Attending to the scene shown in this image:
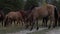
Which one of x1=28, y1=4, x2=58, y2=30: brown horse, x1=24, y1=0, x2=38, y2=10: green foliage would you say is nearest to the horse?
x1=28, y1=4, x2=58, y2=30: brown horse

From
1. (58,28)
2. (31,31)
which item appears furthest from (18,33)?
(58,28)

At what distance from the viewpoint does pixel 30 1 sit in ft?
6.18

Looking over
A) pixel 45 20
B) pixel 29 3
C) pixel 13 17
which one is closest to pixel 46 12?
pixel 45 20

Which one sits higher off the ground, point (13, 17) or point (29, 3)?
point (29, 3)

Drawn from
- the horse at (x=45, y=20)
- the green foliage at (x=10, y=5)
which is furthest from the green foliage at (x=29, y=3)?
the horse at (x=45, y=20)

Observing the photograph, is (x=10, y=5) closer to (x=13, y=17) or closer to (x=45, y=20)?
(x=13, y=17)

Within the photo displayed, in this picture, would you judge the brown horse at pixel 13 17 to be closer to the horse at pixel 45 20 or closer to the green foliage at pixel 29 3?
the green foliage at pixel 29 3

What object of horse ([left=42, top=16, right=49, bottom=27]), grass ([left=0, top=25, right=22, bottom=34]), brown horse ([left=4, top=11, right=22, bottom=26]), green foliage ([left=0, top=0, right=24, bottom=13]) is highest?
green foliage ([left=0, top=0, right=24, bottom=13])

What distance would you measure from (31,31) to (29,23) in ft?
0.32

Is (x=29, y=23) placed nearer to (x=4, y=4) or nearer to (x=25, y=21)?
(x=25, y=21)

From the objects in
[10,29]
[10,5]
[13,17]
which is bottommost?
[10,29]

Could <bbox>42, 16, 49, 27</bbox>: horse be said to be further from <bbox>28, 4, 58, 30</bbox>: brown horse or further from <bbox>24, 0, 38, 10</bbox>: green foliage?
<bbox>24, 0, 38, 10</bbox>: green foliage

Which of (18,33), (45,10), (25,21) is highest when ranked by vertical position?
(45,10)

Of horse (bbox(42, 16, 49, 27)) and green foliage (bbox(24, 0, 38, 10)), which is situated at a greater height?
green foliage (bbox(24, 0, 38, 10))
